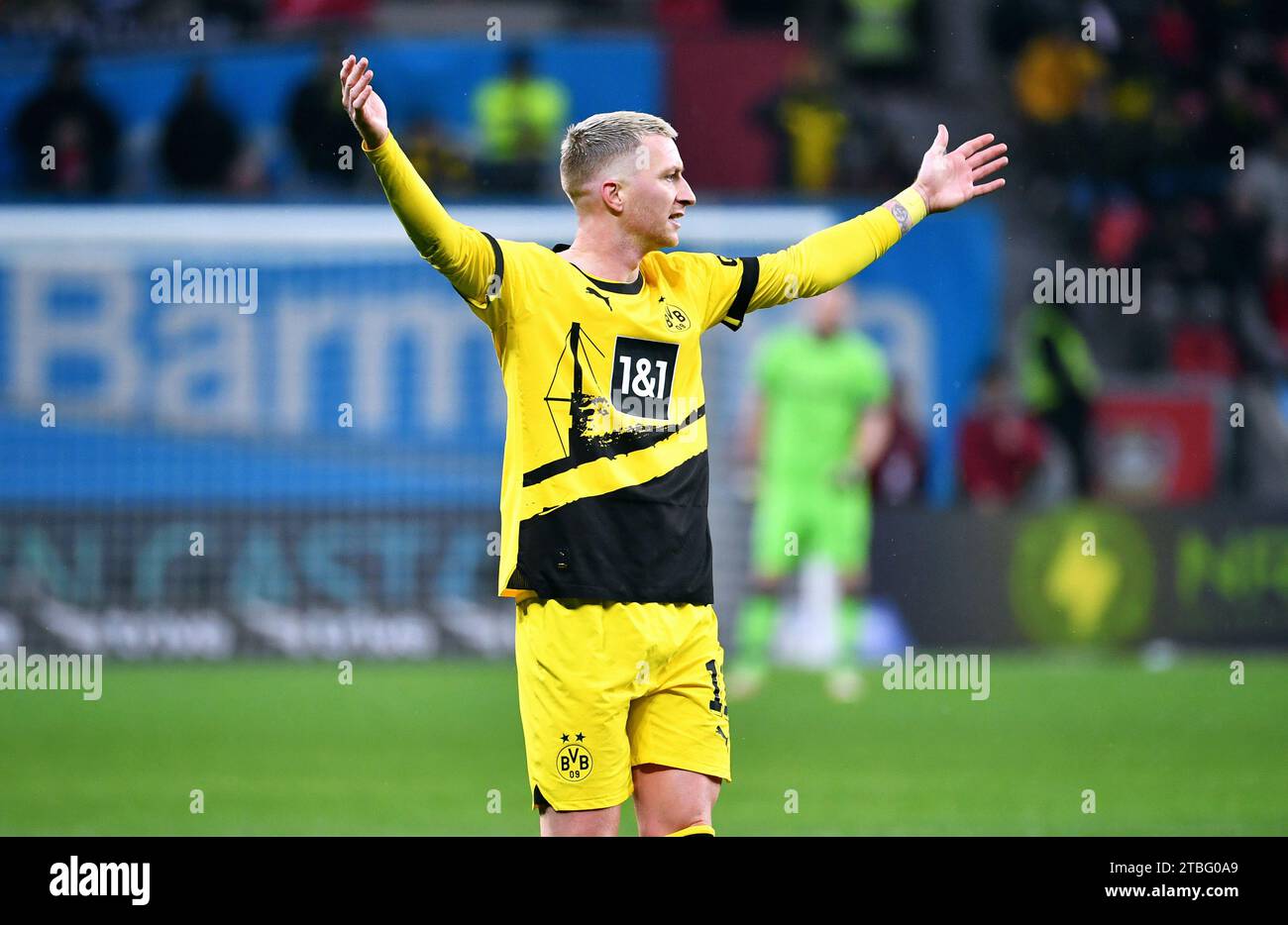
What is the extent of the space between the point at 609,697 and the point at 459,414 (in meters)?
8.86

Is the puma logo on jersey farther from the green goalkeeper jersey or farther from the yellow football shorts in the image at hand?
the green goalkeeper jersey

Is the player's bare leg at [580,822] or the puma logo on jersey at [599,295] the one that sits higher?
the puma logo on jersey at [599,295]

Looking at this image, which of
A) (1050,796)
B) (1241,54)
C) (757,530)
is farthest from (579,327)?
(1241,54)

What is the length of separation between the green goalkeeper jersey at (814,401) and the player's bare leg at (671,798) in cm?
694

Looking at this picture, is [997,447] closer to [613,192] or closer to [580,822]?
[613,192]

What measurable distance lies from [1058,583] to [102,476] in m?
6.59

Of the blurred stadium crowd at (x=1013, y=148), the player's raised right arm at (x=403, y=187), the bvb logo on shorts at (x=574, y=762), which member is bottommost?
the bvb logo on shorts at (x=574, y=762)

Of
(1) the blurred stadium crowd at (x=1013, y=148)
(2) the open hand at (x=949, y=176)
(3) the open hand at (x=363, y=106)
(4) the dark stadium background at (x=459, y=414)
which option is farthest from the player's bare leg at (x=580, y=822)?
(1) the blurred stadium crowd at (x=1013, y=148)

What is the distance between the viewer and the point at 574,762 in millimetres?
4461

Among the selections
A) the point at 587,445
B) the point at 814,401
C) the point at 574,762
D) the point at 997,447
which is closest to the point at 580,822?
the point at 574,762

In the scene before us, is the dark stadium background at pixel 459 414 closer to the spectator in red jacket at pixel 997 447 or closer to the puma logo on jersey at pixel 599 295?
the spectator in red jacket at pixel 997 447

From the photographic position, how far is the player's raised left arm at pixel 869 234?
4984 millimetres

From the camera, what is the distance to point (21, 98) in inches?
551

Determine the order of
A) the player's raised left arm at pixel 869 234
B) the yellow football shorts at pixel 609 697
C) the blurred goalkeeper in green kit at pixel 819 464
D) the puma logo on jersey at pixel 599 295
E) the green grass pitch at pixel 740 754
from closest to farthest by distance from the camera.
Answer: the yellow football shorts at pixel 609 697, the puma logo on jersey at pixel 599 295, the player's raised left arm at pixel 869 234, the green grass pitch at pixel 740 754, the blurred goalkeeper in green kit at pixel 819 464
